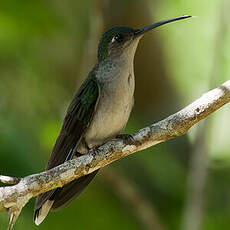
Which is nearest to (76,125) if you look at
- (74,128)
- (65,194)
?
(74,128)

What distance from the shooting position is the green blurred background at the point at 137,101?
577 cm

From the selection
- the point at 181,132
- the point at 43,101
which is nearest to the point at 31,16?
the point at 43,101

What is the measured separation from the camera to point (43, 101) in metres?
6.66

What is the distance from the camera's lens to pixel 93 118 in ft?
16.5

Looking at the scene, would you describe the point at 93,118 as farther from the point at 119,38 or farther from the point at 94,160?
the point at 119,38

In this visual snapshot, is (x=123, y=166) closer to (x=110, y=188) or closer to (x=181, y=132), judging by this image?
(x=110, y=188)

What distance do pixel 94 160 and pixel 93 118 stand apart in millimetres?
772

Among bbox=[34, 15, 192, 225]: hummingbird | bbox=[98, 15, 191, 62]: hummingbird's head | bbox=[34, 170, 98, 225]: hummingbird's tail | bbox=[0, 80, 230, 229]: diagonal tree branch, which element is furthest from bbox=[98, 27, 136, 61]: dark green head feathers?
bbox=[0, 80, 230, 229]: diagonal tree branch

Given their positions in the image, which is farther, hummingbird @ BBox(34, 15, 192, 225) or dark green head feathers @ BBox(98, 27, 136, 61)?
dark green head feathers @ BBox(98, 27, 136, 61)

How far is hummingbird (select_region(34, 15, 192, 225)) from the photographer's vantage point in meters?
4.92

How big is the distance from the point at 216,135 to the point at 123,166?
4.27ft

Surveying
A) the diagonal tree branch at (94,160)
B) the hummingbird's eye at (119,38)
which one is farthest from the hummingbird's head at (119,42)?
the diagonal tree branch at (94,160)

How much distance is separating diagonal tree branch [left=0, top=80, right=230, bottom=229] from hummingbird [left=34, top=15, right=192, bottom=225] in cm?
63

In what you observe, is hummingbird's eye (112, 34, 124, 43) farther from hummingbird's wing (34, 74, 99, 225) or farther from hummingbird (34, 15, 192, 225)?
hummingbird's wing (34, 74, 99, 225)
